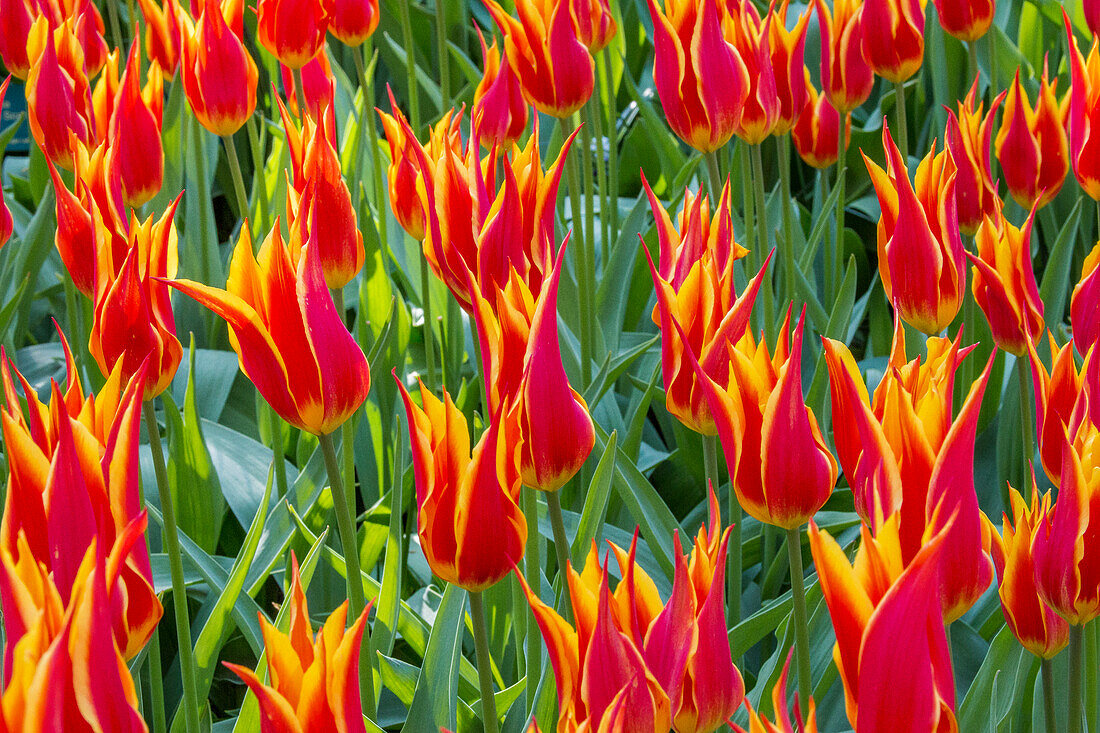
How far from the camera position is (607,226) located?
180 centimetres

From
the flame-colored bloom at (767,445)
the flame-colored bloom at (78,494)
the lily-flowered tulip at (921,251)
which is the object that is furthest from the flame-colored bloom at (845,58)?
the flame-colored bloom at (78,494)

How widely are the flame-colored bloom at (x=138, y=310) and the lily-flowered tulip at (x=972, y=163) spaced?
0.69 meters

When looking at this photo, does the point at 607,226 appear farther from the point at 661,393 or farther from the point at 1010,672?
the point at 1010,672

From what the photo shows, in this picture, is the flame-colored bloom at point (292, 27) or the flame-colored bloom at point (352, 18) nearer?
the flame-colored bloom at point (292, 27)

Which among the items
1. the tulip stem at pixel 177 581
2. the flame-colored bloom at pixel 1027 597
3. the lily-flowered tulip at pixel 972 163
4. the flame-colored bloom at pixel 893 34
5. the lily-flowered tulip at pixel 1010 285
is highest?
the flame-colored bloom at pixel 893 34

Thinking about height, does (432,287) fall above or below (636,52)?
below

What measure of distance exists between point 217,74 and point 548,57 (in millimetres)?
361

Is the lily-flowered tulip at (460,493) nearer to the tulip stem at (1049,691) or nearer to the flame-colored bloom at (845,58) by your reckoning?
the tulip stem at (1049,691)

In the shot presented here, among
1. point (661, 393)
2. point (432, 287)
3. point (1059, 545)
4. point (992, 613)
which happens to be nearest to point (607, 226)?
point (432, 287)

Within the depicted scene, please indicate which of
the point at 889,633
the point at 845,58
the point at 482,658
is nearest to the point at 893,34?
the point at 845,58

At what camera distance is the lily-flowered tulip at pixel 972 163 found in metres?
1.13

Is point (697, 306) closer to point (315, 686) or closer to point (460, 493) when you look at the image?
point (460, 493)

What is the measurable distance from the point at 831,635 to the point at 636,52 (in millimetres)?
1934

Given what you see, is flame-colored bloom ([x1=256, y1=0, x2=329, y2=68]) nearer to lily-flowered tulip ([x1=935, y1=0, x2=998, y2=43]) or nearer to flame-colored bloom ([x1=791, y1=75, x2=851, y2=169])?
flame-colored bloom ([x1=791, y1=75, x2=851, y2=169])
